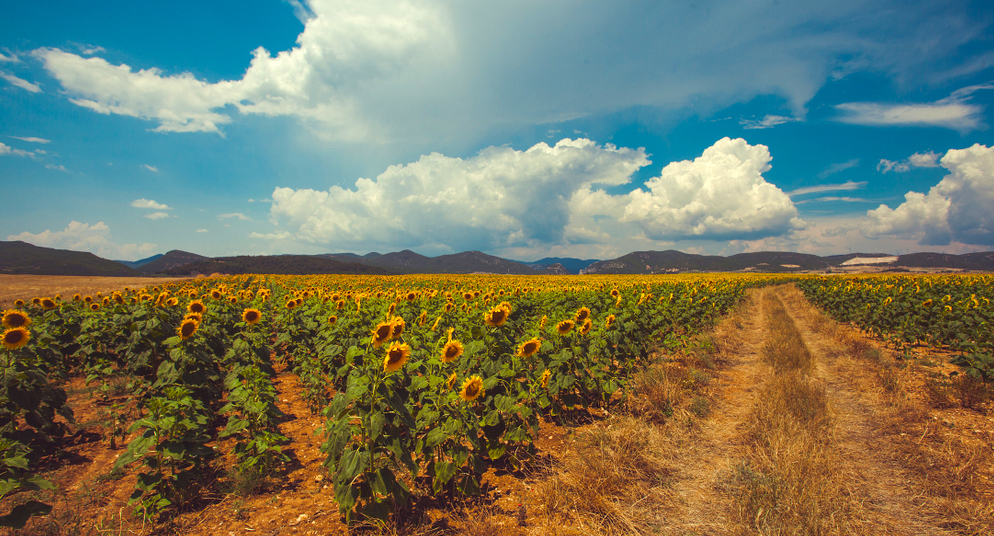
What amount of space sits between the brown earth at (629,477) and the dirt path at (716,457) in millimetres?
22

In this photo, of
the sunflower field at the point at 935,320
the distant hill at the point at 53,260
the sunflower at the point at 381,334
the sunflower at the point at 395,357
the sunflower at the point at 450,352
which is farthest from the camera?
the distant hill at the point at 53,260

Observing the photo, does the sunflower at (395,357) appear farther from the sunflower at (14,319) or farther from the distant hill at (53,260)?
the distant hill at (53,260)

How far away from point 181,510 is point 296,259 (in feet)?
342

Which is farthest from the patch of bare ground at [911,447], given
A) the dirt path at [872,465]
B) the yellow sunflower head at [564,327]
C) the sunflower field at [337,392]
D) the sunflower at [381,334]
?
the sunflower at [381,334]

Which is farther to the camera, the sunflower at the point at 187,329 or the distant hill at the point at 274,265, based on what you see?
the distant hill at the point at 274,265

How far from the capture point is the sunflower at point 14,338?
14.6 ft

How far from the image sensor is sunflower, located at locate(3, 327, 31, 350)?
4.46m

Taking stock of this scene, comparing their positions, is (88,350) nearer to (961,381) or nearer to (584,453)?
(584,453)

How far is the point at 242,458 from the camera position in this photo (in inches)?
195

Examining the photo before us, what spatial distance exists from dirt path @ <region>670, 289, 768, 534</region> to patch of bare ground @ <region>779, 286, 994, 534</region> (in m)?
1.32

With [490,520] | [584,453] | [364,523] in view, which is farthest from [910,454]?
[364,523]

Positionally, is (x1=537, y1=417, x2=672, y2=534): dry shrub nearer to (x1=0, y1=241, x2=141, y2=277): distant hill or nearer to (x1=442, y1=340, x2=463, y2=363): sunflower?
(x1=442, y1=340, x2=463, y2=363): sunflower

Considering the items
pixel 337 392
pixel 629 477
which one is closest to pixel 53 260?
pixel 337 392

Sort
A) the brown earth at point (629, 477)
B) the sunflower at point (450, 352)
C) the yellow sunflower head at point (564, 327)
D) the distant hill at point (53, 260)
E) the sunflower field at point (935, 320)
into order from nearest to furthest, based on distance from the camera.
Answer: the brown earth at point (629, 477) → the sunflower at point (450, 352) → the yellow sunflower head at point (564, 327) → the sunflower field at point (935, 320) → the distant hill at point (53, 260)
